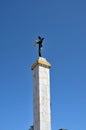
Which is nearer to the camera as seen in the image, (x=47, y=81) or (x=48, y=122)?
(x=48, y=122)

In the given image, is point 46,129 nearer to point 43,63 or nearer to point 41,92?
point 41,92

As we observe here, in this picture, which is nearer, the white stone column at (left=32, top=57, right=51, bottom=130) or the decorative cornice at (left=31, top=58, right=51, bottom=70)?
the white stone column at (left=32, top=57, right=51, bottom=130)

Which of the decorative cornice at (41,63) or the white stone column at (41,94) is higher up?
the decorative cornice at (41,63)

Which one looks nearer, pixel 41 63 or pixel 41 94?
pixel 41 94

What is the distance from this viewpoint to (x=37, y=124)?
63.1 feet

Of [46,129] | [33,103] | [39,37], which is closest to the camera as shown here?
[46,129]

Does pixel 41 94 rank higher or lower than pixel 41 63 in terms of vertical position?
lower

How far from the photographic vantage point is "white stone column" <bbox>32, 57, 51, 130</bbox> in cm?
1922

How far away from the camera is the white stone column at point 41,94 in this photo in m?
19.2

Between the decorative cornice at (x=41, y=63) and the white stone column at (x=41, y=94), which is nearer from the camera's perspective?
the white stone column at (x=41, y=94)

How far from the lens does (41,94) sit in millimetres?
19859

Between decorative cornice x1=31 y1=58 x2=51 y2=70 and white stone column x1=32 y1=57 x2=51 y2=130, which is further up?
decorative cornice x1=31 y1=58 x2=51 y2=70

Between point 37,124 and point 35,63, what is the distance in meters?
4.05

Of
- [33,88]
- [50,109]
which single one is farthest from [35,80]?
[50,109]
